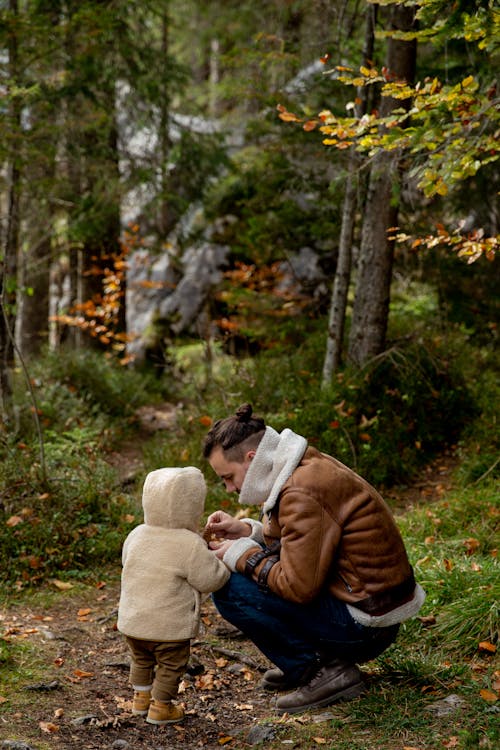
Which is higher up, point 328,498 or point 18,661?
point 328,498

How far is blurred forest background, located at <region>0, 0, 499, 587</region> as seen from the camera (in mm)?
5441

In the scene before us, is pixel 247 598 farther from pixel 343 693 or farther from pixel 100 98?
pixel 100 98

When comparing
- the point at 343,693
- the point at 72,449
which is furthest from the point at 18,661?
the point at 72,449

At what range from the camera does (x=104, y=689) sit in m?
3.85

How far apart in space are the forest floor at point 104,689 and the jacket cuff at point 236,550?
74cm

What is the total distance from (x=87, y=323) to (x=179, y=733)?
8.54 meters

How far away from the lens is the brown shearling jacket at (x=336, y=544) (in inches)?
123

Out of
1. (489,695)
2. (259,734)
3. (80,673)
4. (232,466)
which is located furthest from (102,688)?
(489,695)

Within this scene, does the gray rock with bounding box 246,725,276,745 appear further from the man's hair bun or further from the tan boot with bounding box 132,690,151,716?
the man's hair bun

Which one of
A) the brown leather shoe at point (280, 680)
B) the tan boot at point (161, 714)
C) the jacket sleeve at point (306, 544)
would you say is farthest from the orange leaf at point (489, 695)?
the tan boot at point (161, 714)

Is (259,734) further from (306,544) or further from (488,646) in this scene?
(488,646)

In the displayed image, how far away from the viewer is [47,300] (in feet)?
41.6

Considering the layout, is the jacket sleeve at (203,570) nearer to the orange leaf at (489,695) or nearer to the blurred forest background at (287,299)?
the blurred forest background at (287,299)

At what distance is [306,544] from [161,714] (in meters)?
1.13
